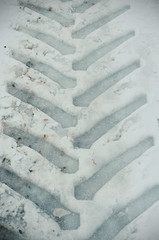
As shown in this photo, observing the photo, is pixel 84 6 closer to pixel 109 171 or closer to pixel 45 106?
pixel 45 106

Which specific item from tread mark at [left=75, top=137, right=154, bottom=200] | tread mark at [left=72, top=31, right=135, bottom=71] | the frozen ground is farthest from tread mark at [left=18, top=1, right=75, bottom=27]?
tread mark at [left=75, top=137, right=154, bottom=200]

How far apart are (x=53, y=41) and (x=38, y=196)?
0.72m

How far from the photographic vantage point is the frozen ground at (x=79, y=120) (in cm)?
105

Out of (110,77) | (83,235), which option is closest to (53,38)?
(110,77)

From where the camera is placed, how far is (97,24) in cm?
147

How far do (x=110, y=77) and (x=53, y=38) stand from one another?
339mm

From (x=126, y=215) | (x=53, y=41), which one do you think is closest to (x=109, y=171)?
(x=126, y=215)

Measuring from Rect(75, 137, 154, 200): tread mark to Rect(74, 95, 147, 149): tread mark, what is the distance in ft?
0.38

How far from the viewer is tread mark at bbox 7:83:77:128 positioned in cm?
123

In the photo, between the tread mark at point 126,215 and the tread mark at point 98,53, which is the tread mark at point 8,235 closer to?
the tread mark at point 126,215

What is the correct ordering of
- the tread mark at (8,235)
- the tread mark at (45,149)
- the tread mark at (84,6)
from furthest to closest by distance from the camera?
1. the tread mark at (84,6)
2. the tread mark at (45,149)
3. the tread mark at (8,235)

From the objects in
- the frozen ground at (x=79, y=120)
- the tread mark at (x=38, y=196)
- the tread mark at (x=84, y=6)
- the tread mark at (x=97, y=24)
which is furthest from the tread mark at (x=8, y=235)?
the tread mark at (x=84, y=6)

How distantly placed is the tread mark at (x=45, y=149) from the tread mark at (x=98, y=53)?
1.23 ft

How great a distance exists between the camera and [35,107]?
125 centimetres
